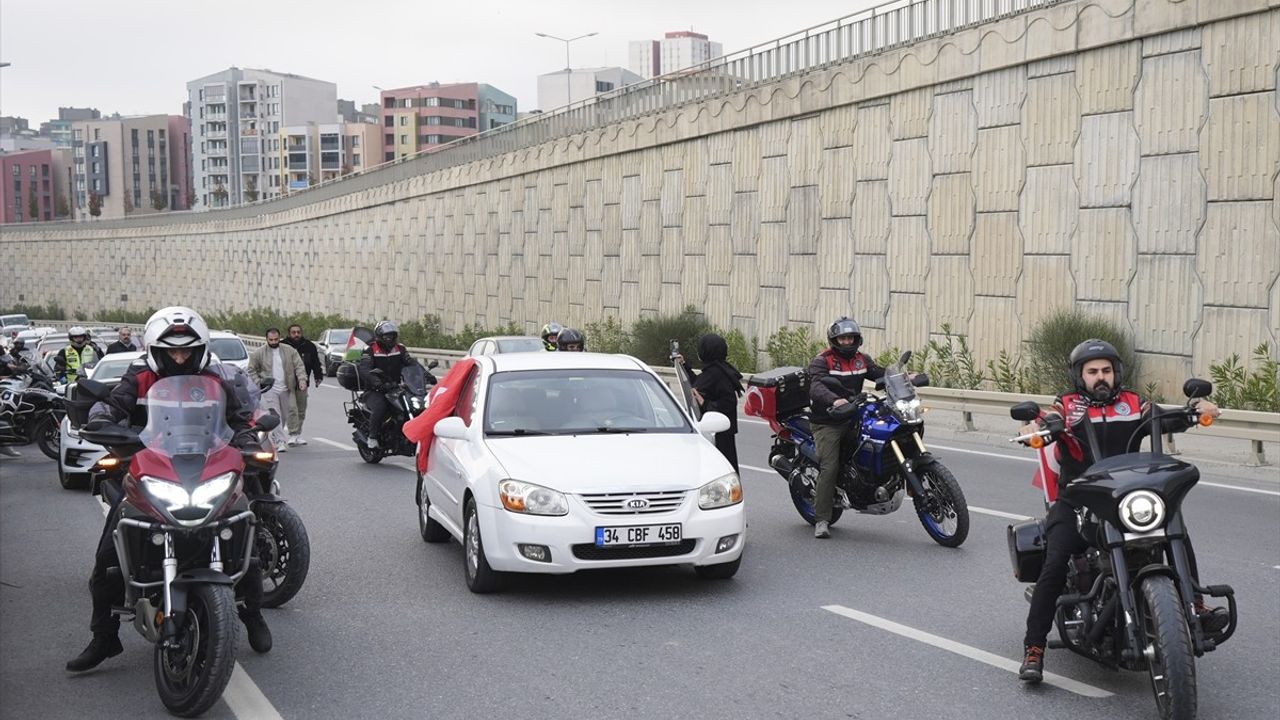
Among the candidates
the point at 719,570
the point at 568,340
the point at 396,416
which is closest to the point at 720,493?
the point at 719,570

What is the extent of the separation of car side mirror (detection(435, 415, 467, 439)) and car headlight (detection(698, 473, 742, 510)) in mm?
1755

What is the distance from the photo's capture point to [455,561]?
34.3 feet

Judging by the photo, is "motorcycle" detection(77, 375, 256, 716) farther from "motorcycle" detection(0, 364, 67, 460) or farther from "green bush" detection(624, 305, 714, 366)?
"green bush" detection(624, 305, 714, 366)

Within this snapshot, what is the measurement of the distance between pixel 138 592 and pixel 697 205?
3043cm

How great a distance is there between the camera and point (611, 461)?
29.5 feet

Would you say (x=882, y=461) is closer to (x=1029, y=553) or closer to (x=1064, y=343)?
(x=1029, y=553)

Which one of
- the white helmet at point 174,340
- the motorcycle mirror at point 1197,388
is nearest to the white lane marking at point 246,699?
the white helmet at point 174,340

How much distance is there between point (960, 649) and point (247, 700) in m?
3.50

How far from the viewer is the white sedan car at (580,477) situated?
8641 mm

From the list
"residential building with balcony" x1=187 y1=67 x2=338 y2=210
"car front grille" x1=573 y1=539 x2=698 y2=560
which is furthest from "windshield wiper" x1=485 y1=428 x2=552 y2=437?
"residential building with balcony" x1=187 y1=67 x2=338 y2=210

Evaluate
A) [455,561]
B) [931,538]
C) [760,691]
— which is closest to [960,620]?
[760,691]

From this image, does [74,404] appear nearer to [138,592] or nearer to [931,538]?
[138,592]

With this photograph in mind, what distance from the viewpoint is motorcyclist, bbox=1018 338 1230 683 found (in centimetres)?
650

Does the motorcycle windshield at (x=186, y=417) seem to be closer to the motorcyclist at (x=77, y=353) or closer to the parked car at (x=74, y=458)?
the parked car at (x=74, y=458)
